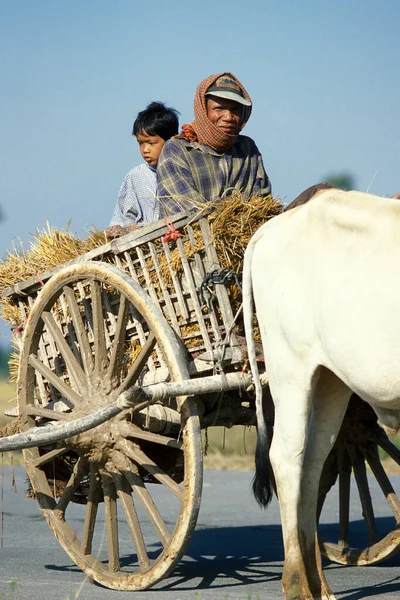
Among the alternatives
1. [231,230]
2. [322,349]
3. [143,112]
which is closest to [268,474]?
[322,349]

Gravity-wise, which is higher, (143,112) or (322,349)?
(143,112)

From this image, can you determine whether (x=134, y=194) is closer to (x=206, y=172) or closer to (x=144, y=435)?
(x=206, y=172)

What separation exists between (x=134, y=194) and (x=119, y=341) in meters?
2.18

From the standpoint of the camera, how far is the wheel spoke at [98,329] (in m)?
5.31

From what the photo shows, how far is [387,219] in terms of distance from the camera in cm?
430

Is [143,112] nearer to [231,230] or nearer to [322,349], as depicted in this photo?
[231,230]

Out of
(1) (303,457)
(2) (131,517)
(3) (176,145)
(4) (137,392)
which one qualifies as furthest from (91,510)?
(3) (176,145)

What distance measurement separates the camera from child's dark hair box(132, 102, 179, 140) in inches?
286

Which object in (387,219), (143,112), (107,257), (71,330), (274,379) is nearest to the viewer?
(387,219)

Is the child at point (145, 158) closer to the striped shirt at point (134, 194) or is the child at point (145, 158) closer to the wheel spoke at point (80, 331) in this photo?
the striped shirt at point (134, 194)

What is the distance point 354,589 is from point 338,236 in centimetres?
197

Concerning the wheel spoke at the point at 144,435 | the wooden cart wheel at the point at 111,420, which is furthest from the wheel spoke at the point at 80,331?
the wheel spoke at the point at 144,435

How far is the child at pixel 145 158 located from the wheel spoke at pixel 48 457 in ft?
6.54

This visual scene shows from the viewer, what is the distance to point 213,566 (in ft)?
19.7
